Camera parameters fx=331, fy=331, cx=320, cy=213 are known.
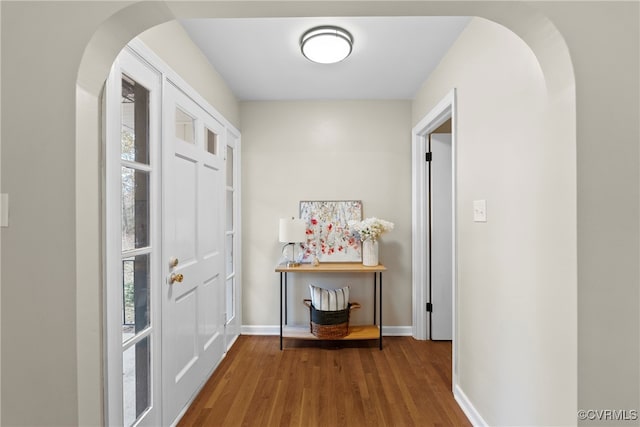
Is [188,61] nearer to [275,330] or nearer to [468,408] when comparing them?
[275,330]

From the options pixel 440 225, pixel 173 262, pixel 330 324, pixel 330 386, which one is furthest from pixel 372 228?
pixel 173 262

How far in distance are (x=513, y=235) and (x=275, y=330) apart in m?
2.61

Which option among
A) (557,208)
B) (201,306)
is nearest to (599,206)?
(557,208)

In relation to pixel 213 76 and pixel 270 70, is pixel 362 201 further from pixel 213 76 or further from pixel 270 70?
pixel 213 76

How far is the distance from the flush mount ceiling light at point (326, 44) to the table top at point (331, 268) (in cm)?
177

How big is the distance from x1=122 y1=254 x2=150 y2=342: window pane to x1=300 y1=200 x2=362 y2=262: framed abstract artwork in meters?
1.84

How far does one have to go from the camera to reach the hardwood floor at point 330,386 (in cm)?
207

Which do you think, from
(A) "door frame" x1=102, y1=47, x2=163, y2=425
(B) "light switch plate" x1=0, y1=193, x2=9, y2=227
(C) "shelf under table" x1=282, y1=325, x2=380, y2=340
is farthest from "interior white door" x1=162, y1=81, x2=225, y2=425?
(B) "light switch plate" x1=0, y1=193, x2=9, y2=227

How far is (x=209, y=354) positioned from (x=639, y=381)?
2458mm

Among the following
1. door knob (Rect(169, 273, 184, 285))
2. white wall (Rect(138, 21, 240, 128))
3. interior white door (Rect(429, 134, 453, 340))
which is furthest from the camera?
interior white door (Rect(429, 134, 453, 340))

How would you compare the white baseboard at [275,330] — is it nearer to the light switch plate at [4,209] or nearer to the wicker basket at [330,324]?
the wicker basket at [330,324]

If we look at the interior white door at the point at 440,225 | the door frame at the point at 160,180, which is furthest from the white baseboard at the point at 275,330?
the interior white door at the point at 440,225

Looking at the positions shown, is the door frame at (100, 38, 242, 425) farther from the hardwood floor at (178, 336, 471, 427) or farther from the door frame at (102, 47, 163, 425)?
the hardwood floor at (178, 336, 471, 427)

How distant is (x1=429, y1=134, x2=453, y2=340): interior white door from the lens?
3.27 metres
